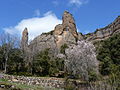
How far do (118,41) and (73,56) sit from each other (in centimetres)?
1525

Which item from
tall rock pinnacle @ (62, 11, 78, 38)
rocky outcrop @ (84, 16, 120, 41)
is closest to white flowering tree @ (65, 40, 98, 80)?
tall rock pinnacle @ (62, 11, 78, 38)

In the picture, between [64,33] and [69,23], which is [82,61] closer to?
[64,33]

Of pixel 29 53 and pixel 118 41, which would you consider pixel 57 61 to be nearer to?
pixel 29 53

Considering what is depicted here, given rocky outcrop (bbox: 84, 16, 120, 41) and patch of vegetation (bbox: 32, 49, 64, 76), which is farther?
rocky outcrop (bbox: 84, 16, 120, 41)

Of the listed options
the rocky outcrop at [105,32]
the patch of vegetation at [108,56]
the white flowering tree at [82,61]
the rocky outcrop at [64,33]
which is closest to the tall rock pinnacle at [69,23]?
the rocky outcrop at [64,33]

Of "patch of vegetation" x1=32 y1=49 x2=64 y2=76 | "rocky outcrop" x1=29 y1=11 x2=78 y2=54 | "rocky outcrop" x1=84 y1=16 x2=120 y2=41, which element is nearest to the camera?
"patch of vegetation" x1=32 y1=49 x2=64 y2=76

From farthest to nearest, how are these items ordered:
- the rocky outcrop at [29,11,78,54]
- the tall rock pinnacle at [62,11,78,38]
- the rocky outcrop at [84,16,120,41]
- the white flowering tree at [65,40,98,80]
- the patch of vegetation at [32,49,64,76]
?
the rocky outcrop at [84,16,120,41] < the tall rock pinnacle at [62,11,78,38] < the rocky outcrop at [29,11,78,54] < the patch of vegetation at [32,49,64,76] < the white flowering tree at [65,40,98,80]

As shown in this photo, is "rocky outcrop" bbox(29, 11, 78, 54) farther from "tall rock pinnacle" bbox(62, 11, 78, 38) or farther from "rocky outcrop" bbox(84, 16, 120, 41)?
"rocky outcrop" bbox(84, 16, 120, 41)

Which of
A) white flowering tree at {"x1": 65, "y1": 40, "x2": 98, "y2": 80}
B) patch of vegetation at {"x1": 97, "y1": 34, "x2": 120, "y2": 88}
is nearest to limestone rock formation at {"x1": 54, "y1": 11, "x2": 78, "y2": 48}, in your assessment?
patch of vegetation at {"x1": 97, "y1": 34, "x2": 120, "y2": 88}

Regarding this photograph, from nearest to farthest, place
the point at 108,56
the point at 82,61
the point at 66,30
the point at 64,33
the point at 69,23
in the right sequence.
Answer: the point at 82,61, the point at 108,56, the point at 69,23, the point at 64,33, the point at 66,30

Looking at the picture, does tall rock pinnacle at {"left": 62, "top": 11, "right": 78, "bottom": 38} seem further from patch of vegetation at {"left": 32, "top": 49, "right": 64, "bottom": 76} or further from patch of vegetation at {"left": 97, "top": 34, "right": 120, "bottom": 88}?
patch of vegetation at {"left": 32, "top": 49, "right": 64, "bottom": 76}

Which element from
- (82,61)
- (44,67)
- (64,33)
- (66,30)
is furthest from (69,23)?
(82,61)

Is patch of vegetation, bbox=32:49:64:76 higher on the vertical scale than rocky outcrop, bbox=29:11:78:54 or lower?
lower

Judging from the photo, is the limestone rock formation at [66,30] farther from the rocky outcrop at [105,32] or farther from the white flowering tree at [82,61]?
the white flowering tree at [82,61]
